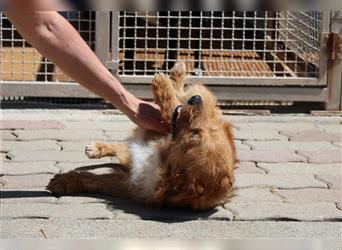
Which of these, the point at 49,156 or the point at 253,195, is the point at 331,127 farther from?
the point at 49,156

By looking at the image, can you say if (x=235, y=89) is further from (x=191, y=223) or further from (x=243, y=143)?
(x=191, y=223)

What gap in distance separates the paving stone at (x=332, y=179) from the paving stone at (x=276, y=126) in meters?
1.23

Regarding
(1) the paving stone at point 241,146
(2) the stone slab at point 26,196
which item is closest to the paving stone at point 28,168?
(2) the stone slab at point 26,196

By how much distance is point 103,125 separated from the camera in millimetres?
5727

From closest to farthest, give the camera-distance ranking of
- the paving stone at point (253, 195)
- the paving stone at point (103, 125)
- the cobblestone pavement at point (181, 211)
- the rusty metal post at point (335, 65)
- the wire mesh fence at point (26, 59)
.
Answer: the cobblestone pavement at point (181, 211), the paving stone at point (253, 195), the paving stone at point (103, 125), the rusty metal post at point (335, 65), the wire mesh fence at point (26, 59)

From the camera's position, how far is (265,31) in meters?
6.46

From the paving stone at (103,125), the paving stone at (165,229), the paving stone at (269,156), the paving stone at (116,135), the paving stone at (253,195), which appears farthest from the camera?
the paving stone at (103,125)

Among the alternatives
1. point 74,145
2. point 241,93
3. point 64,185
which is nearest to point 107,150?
point 74,145

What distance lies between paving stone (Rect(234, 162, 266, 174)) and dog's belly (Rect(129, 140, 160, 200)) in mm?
763

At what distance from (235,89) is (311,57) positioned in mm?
764

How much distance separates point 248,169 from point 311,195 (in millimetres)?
594

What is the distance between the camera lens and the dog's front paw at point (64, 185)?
4047 mm

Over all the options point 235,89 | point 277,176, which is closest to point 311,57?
point 235,89

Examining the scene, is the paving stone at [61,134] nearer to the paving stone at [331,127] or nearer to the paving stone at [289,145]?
the paving stone at [289,145]
